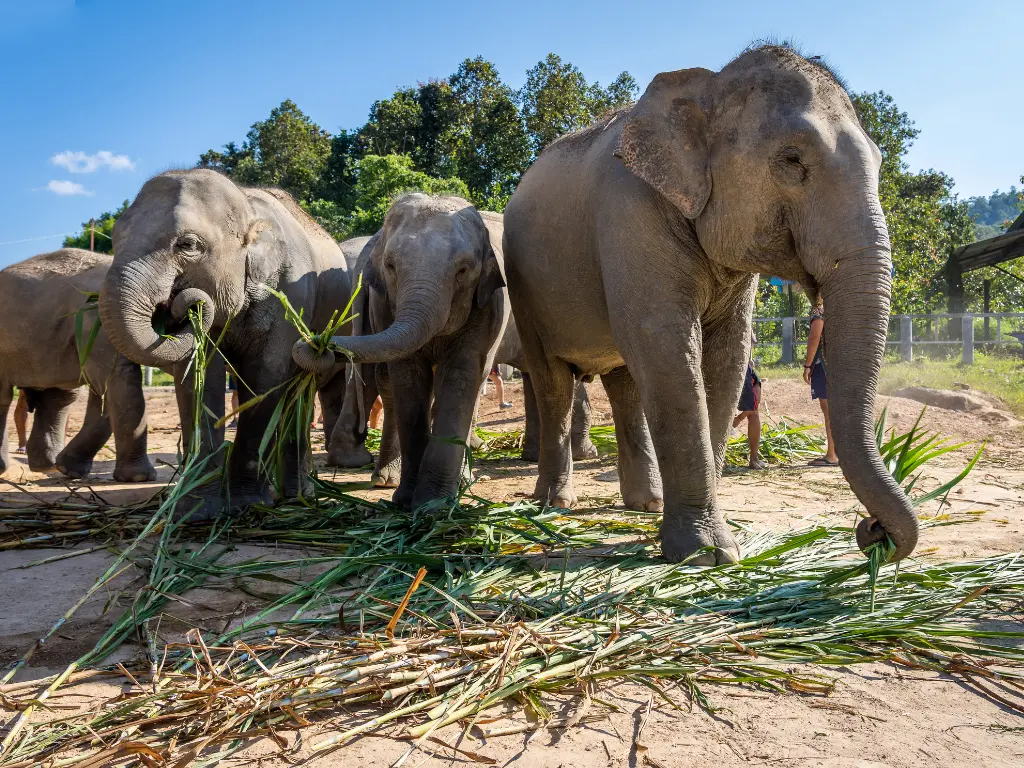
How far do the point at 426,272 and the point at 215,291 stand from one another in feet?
3.79

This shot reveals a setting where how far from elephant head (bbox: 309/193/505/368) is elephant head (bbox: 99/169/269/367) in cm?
84

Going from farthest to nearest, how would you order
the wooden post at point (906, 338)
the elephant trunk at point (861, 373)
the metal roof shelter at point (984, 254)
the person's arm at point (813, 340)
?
the wooden post at point (906, 338) < the metal roof shelter at point (984, 254) < the person's arm at point (813, 340) < the elephant trunk at point (861, 373)

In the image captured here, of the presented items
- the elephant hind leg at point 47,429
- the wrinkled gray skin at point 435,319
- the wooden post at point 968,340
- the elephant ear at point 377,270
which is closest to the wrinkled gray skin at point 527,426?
the elephant ear at point 377,270

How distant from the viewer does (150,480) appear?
6.95m

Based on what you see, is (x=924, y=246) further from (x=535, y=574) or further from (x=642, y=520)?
(x=535, y=574)

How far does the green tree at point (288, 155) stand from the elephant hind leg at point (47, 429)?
65.9ft

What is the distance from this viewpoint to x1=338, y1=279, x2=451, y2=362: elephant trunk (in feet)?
14.7

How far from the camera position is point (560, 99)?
22859 mm

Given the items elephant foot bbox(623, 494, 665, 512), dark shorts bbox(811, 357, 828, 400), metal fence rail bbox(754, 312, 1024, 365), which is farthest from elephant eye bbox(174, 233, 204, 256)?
metal fence rail bbox(754, 312, 1024, 365)

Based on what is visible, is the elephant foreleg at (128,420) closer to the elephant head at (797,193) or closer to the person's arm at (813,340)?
the elephant head at (797,193)

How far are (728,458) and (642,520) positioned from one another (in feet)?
10.7

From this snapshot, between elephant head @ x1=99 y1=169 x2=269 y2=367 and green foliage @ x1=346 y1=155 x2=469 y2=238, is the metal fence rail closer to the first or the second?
green foliage @ x1=346 y1=155 x2=469 y2=238

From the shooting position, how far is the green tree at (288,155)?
94.1ft

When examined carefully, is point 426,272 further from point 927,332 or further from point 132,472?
point 927,332
